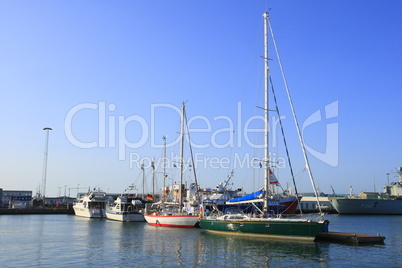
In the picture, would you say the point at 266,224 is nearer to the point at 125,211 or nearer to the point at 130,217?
the point at 130,217

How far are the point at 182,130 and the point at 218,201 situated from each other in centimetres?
1460

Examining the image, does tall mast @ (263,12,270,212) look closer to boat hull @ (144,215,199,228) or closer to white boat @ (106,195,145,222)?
boat hull @ (144,215,199,228)

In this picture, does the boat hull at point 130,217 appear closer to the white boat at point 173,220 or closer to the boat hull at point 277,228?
the white boat at point 173,220

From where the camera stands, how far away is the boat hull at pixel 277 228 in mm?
35719

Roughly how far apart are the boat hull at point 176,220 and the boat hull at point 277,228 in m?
12.2

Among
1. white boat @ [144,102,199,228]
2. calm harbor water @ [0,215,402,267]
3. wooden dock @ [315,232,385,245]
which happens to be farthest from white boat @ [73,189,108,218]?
wooden dock @ [315,232,385,245]

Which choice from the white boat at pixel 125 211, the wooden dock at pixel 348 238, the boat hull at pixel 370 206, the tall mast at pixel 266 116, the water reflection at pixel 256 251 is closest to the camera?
the water reflection at pixel 256 251

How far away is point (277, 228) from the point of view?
3734 cm

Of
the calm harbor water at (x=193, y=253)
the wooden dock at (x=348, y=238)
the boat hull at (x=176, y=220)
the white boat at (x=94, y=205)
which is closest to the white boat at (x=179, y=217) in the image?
the boat hull at (x=176, y=220)

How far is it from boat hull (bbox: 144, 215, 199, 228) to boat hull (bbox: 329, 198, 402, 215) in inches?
2662

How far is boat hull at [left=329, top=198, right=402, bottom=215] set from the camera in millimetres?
105875

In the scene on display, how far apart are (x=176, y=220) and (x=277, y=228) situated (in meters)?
22.2

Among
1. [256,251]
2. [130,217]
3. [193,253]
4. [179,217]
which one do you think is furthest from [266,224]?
[130,217]

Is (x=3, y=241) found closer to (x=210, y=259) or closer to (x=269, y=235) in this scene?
(x=210, y=259)
